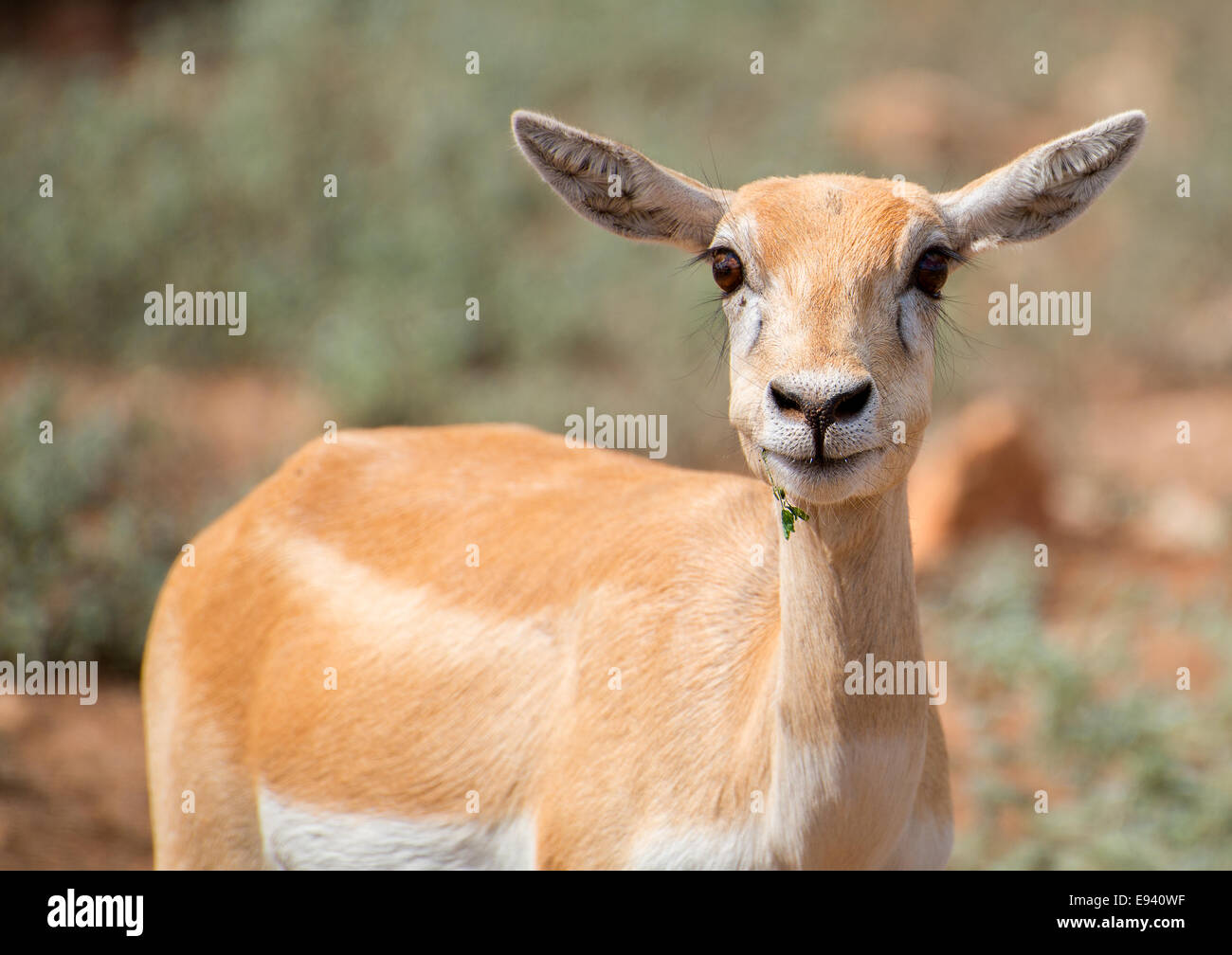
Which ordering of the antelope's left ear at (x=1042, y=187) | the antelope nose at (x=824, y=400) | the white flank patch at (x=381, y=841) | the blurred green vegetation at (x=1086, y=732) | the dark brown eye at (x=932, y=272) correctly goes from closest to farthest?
1. the antelope nose at (x=824, y=400)
2. the dark brown eye at (x=932, y=272)
3. the antelope's left ear at (x=1042, y=187)
4. the white flank patch at (x=381, y=841)
5. the blurred green vegetation at (x=1086, y=732)

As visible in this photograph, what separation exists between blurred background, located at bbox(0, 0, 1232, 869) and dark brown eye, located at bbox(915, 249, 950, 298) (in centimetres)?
38

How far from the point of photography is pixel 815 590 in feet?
11.6

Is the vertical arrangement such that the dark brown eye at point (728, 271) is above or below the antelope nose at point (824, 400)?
above

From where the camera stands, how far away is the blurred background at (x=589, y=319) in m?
6.85

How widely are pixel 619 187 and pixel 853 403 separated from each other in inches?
46.0

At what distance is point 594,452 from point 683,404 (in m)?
5.95

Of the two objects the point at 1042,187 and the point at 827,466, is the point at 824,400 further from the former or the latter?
the point at 1042,187

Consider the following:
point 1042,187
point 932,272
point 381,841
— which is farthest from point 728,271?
point 381,841

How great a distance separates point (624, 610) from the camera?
416 centimetres

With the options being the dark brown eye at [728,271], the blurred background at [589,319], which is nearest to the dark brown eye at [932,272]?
the blurred background at [589,319]

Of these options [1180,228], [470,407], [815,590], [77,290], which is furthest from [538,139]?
[1180,228]

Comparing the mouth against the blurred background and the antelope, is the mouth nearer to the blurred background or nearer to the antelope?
the antelope

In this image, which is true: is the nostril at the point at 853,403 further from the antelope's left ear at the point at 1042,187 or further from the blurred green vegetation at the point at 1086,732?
the blurred green vegetation at the point at 1086,732

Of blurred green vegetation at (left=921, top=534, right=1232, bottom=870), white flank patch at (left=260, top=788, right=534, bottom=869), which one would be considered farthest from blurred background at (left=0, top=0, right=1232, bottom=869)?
white flank patch at (left=260, top=788, right=534, bottom=869)
